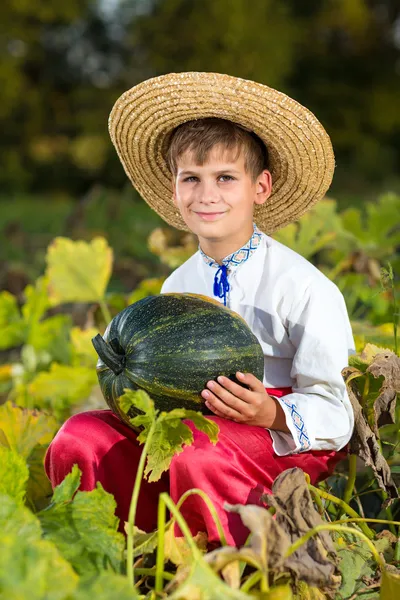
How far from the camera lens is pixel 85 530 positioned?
178cm

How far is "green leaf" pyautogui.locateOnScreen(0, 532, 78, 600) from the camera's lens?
130 cm

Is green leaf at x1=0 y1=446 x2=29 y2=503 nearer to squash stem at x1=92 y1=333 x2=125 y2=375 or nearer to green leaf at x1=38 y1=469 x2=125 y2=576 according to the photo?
green leaf at x1=38 y1=469 x2=125 y2=576

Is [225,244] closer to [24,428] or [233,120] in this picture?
[233,120]

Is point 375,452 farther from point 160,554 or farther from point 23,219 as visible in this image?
point 23,219

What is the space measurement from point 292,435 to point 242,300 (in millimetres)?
467

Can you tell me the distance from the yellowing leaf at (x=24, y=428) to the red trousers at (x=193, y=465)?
17.1 inches

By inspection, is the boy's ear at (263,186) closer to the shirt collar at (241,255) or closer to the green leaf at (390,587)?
the shirt collar at (241,255)

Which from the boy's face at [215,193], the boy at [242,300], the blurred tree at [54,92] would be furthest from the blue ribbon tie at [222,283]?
the blurred tree at [54,92]

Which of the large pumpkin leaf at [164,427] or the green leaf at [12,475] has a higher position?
the large pumpkin leaf at [164,427]

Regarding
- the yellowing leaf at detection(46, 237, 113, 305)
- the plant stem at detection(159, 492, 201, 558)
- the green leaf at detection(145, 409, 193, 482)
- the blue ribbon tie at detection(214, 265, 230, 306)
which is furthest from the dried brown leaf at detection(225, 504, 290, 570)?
the yellowing leaf at detection(46, 237, 113, 305)

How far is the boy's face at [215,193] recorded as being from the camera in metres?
2.37

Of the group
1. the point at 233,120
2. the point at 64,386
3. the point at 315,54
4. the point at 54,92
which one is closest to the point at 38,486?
the point at 64,386

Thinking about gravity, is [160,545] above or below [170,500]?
below

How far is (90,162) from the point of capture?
68.5 feet
